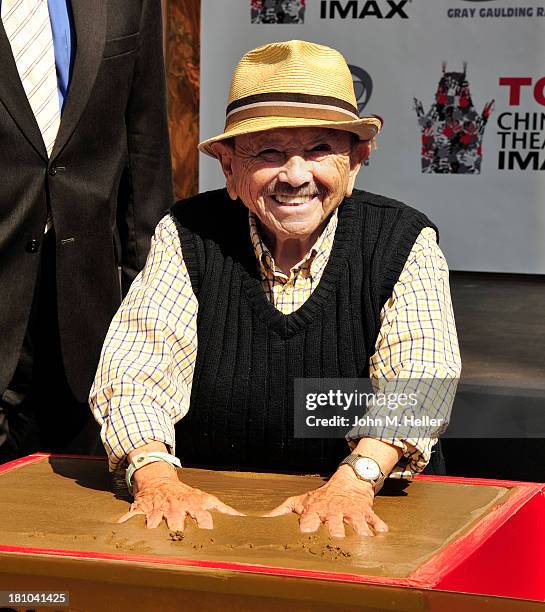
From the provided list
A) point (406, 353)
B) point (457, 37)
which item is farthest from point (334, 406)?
point (457, 37)

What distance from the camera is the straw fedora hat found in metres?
2.14

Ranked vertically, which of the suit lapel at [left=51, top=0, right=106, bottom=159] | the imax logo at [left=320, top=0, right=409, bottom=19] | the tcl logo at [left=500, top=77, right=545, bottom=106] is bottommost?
the suit lapel at [left=51, top=0, right=106, bottom=159]

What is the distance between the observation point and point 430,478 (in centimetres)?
209

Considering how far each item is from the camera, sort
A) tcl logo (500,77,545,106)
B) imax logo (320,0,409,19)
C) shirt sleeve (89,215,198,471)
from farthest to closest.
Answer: imax logo (320,0,409,19) < tcl logo (500,77,545,106) < shirt sleeve (89,215,198,471)

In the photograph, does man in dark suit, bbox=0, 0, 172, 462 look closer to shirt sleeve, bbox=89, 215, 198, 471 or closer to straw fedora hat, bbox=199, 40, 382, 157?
shirt sleeve, bbox=89, 215, 198, 471

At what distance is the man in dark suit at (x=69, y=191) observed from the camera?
8.68 ft

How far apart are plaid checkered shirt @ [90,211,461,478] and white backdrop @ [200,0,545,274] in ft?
16.0

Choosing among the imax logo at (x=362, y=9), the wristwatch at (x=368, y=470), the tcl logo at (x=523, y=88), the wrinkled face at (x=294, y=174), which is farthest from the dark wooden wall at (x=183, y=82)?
the wristwatch at (x=368, y=470)

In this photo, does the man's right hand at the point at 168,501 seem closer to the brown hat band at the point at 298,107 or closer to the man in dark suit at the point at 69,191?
the brown hat band at the point at 298,107

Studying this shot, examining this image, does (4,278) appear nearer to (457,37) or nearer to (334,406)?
(334,406)

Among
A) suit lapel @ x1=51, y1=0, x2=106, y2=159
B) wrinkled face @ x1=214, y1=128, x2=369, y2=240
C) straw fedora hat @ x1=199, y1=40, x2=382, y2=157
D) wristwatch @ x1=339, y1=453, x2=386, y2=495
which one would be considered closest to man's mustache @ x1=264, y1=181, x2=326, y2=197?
wrinkled face @ x1=214, y1=128, x2=369, y2=240

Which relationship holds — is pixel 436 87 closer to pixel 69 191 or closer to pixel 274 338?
pixel 69 191

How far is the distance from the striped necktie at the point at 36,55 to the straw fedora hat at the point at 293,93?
0.57m

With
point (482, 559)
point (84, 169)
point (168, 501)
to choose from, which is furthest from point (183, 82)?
point (482, 559)
